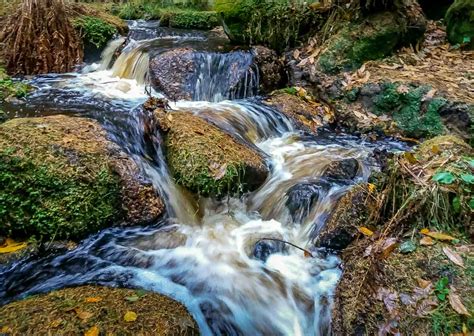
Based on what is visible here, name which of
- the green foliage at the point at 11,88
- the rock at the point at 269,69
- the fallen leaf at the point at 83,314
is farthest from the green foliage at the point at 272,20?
the fallen leaf at the point at 83,314

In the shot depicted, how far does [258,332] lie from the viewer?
2.86m

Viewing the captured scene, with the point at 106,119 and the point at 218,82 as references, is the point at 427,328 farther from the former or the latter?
the point at 218,82

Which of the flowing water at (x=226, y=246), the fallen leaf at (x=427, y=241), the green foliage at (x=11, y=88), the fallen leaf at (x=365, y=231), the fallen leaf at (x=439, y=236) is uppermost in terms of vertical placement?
the green foliage at (x=11, y=88)

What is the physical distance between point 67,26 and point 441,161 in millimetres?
6497

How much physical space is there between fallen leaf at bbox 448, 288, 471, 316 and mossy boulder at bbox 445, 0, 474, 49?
5.73 metres

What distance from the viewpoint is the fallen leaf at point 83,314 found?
2.38 metres

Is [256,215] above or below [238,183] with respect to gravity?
below

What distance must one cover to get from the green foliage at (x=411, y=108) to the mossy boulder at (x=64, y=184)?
3706 millimetres

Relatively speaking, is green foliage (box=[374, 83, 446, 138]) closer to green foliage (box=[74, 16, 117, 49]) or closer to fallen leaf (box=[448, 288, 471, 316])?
fallen leaf (box=[448, 288, 471, 316])

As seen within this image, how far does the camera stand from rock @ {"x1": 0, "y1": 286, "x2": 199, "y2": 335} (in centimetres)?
230

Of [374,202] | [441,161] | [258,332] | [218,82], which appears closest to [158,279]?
[258,332]

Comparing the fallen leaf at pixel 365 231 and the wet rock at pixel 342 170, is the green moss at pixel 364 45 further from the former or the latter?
the fallen leaf at pixel 365 231

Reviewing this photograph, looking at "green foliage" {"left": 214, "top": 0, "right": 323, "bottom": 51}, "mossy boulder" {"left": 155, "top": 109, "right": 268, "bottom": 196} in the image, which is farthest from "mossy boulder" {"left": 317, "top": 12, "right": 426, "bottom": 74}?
"mossy boulder" {"left": 155, "top": 109, "right": 268, "bottom": 196}

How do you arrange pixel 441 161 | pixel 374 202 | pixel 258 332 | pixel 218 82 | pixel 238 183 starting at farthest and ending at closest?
pixel 218 82, pixel 238 183, pixel 374 202, pixel 441 161, pixel 258 332
